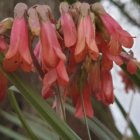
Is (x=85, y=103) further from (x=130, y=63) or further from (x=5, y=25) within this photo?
(x=5, y=25)

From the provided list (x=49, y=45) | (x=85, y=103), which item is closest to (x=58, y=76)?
(x=49, y=45)

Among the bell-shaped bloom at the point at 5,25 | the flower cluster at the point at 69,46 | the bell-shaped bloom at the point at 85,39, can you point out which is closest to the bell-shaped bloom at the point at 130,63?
the flower cluster at the point at 69,46

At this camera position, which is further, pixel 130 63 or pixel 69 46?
pixel 130 63

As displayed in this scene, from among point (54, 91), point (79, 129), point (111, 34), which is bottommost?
point (79, 129)

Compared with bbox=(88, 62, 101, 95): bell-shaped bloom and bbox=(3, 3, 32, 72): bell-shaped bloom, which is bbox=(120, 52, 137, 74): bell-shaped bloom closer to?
bbox=(88, 62, 101, 95): bell-shaped bloom

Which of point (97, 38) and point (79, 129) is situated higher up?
point (97, 38)

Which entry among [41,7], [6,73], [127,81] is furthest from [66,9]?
[127,81]

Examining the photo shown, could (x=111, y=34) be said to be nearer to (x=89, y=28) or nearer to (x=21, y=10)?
(x=89, y=28)
